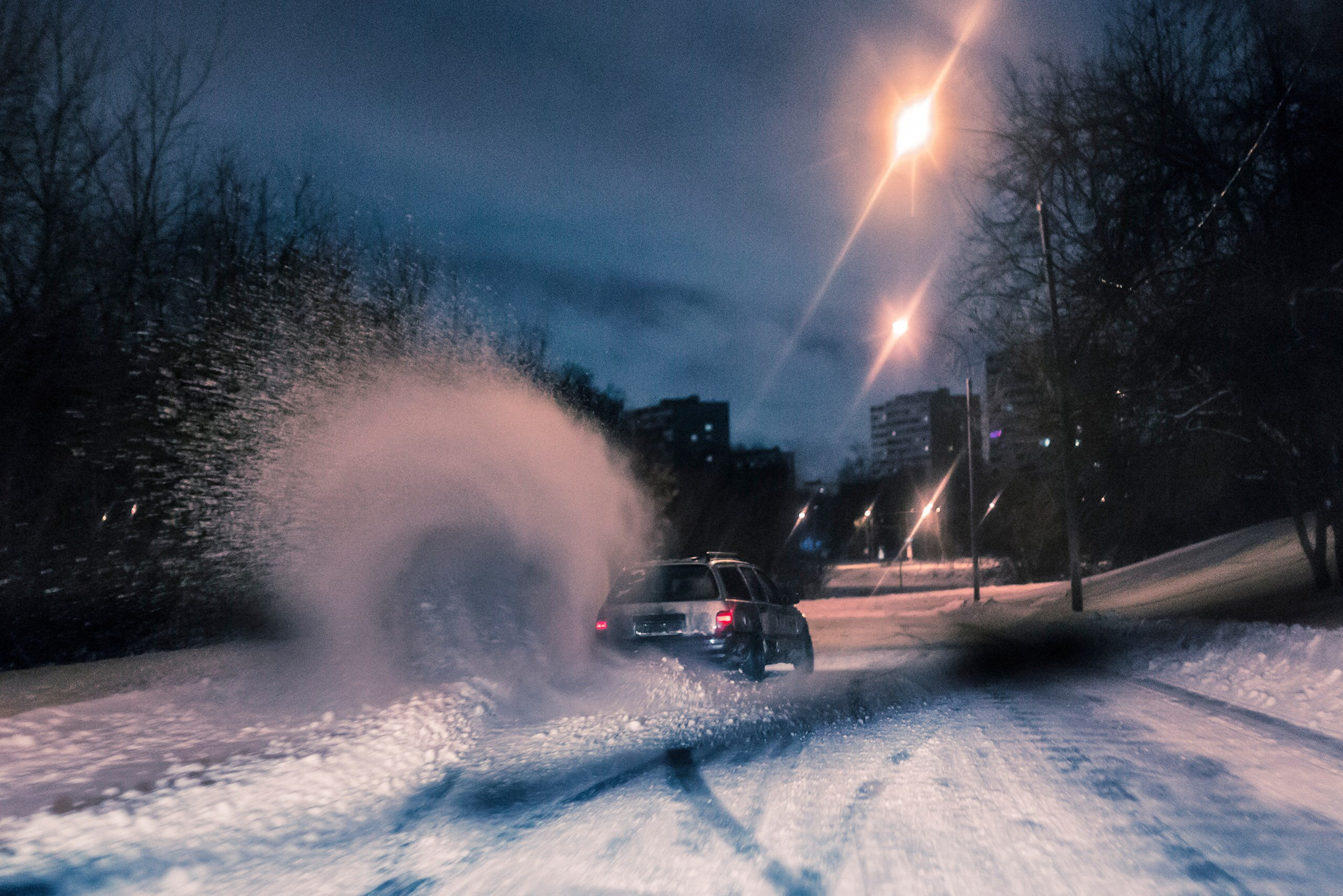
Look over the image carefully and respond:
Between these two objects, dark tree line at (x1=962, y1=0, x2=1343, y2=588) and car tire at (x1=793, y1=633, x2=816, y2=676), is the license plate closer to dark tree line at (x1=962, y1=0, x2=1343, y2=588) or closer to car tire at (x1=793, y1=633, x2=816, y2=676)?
car tire at (x1=793, y1=633, x2=816, y2=676)

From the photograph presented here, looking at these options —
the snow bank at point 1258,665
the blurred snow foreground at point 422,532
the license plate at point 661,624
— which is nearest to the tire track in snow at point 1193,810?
the snow bank at point 1258,665

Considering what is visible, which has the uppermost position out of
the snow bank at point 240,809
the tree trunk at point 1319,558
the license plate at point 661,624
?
the tree trunk at point 1319,558

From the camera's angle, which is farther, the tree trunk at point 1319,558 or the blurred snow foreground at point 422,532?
the tree trunk at point 1319,558

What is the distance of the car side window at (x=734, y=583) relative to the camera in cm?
1277

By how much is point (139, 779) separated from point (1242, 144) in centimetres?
1545

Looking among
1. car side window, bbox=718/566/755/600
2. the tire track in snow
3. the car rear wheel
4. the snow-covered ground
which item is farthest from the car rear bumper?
the tire track in snow

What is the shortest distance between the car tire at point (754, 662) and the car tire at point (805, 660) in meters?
1.71

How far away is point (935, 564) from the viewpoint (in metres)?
79.3

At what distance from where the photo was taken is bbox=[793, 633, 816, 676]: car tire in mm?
14852

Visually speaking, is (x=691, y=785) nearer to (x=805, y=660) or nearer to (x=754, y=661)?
(x=754, y=661)

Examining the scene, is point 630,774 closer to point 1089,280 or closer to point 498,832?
point 498,832

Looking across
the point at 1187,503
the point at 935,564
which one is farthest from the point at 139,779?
the point at 935,564

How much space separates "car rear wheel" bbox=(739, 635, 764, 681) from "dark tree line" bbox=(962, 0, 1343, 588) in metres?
8.21

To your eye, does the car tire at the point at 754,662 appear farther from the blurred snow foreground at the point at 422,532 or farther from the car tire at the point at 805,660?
the blurred snow foreground at the point at 422,532
